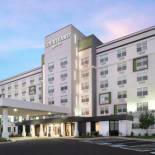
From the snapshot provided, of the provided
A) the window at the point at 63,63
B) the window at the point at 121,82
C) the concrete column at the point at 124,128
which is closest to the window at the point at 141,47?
the window at the point at 121,82

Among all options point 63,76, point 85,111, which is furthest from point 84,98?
point 63,76

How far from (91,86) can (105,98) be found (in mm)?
4723

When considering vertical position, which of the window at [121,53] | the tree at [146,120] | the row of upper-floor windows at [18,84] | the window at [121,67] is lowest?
the tree at [146,120]

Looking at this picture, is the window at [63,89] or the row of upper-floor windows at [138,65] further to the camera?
the window at [63,89]

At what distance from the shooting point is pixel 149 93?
63.5 m

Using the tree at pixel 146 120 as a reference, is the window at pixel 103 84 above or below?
above

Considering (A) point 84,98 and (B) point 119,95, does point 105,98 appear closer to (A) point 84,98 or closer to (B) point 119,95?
(B) point 119,95

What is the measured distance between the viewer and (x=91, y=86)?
2963 inches

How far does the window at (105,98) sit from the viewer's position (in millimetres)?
71688

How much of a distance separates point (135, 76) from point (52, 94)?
24060 mm

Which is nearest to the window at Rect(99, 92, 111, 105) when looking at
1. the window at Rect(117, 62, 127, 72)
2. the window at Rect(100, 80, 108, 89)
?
the window at Rect(100, 80, 108, 89)

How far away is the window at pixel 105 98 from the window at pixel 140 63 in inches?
328

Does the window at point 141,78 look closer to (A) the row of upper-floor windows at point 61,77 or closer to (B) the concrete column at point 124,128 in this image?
(B) the concrete column at point 124,128

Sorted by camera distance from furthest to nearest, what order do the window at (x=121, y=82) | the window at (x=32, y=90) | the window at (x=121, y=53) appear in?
the window at (x=32, y=90) → the window at (x=121, y=53) → the window at (x=121, y=82)
